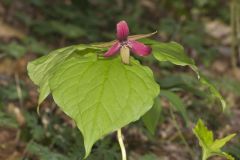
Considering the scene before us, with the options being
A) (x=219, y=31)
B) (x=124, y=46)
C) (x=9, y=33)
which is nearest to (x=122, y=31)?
(x=124, y=46)

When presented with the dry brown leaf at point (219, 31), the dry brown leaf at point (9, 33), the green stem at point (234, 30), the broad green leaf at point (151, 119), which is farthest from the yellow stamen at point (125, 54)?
the dry brown leaf at point (219, 31)

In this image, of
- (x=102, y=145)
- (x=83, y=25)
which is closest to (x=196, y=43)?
(x=83, y=25)

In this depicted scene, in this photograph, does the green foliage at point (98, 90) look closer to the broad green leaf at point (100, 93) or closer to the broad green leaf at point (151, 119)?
the broad green leaf at point (100, 93)

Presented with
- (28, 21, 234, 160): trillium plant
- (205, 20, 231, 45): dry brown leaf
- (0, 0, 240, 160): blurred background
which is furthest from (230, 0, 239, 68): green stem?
(28, 21, 234, 160): trillium plant

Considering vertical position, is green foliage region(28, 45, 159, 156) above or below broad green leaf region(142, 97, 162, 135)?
above

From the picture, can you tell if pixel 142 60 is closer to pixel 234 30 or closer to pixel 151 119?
pixel 234 30

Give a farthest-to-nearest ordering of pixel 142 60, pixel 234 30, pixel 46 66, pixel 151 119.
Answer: pixel 234 30 → pixel 142 60 → pixel 151 119 → pixel 46 66

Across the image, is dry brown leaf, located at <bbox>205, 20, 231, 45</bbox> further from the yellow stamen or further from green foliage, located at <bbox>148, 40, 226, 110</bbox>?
the yellow stamen
